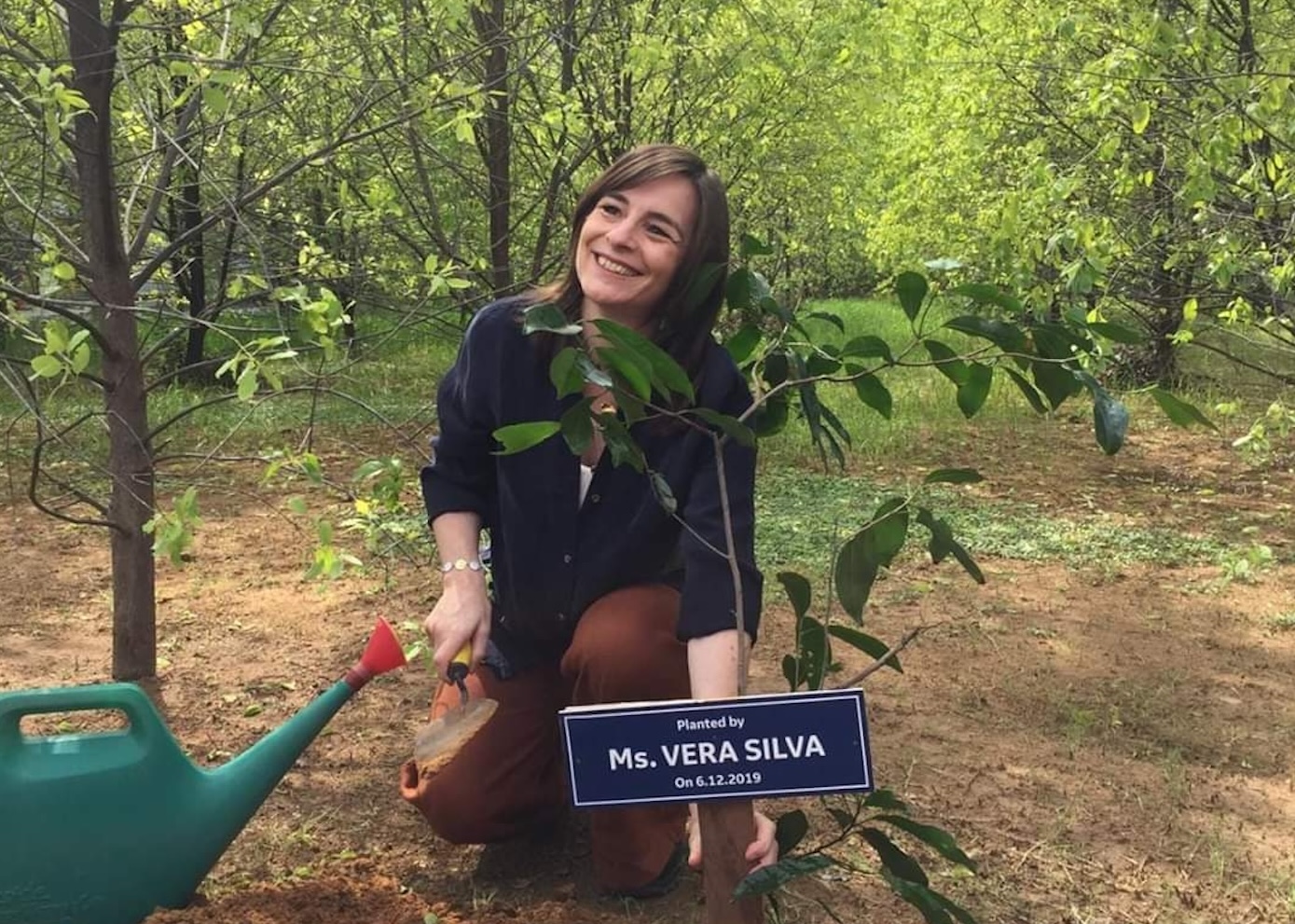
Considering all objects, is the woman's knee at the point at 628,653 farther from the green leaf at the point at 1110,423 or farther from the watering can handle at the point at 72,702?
the green leaf at the point at 1110,423

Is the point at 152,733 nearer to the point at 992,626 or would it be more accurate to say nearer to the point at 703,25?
the point at 992,626

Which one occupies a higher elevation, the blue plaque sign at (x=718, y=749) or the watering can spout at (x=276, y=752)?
the blue plaque sign at (x=718, y=749)

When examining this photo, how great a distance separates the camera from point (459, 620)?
1.83m

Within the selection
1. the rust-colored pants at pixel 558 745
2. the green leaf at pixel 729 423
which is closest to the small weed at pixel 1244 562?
the rust-colored pants at pixel 558 745

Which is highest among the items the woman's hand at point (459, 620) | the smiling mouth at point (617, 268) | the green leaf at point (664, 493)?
the smiling mouth at point (617, 268)

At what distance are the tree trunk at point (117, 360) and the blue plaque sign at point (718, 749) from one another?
1.64 m

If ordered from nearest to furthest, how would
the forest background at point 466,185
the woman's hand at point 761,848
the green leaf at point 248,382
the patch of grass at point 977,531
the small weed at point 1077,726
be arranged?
the woman's hand at point 761,848
the green leaf at point 248,382
the forest background at point 466,185
the small weed at point 1077,726
the patch of grass at point 977,531

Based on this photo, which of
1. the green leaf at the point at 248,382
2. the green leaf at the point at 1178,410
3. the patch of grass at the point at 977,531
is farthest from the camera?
the patch of grass at the point at 977,531

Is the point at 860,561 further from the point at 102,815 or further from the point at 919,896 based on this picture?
the point at 102,815

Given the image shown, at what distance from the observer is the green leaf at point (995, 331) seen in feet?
4.08

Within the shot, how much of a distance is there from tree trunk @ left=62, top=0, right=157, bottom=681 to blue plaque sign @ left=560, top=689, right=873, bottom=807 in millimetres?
1635

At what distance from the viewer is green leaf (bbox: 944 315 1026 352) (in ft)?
4.08

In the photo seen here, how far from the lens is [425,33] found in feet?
13.0

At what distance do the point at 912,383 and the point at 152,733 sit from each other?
8.55m
